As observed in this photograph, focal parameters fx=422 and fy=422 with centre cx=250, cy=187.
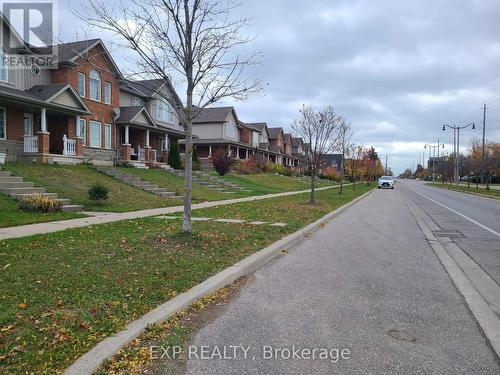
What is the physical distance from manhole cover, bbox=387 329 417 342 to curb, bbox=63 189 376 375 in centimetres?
230

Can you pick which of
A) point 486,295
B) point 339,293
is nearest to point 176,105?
point 339,293

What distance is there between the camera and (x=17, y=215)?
12039 millimetres

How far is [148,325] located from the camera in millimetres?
4219

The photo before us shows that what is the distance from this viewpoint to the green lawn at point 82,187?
51.9 ft

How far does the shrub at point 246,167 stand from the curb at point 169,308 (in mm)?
32779

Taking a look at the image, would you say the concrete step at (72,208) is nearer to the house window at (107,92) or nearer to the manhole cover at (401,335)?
the manhole cover at (401,335)

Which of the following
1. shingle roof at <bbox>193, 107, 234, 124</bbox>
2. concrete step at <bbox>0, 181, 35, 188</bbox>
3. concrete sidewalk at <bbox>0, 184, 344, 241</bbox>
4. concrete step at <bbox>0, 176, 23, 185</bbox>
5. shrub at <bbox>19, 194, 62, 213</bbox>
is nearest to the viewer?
concrete sidewalk at <bbox>0, 184, 344, 241</bbox>

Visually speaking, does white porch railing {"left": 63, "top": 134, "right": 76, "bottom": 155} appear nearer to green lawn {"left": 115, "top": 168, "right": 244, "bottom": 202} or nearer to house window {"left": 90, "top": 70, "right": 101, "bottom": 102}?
green lawn {"left": 115, "top": 168, "right": 244, "bottom": 202}

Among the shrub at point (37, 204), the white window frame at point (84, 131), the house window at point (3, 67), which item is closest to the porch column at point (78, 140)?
the white window frame at point (84, 131)

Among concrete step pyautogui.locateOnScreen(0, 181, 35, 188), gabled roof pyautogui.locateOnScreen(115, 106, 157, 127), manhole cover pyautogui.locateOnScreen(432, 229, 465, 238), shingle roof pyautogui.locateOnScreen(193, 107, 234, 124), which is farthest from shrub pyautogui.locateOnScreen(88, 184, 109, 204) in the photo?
shingle roof pyautogui.locateOnScreen(193, 107, 234, 124)

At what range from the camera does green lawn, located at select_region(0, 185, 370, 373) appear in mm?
3793

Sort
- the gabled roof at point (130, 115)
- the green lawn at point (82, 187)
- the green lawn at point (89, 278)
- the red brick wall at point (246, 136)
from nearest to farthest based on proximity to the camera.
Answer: the green lawn at point (89, 278) → the green lawn at point (82, 187) → the gabled roof at point (130, 115) → the red brick wall at point (246, 136)

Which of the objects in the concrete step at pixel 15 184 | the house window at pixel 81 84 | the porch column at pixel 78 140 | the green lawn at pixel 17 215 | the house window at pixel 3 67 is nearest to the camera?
the green lawn at pixel 17 215

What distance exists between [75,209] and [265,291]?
34.7 feet
